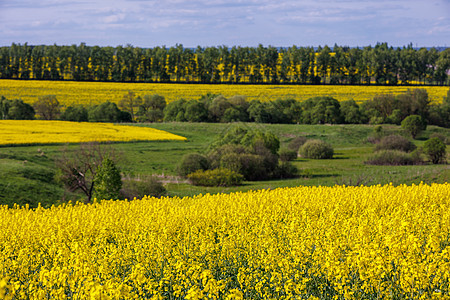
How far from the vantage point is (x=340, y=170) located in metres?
40.7

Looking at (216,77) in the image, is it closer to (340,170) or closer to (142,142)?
(142,142)

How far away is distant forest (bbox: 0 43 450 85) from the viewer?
12606cm

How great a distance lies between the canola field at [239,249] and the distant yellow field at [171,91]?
7810 centimetres

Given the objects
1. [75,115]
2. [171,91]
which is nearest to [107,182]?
[75,115]

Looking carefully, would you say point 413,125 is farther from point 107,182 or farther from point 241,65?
point 241,65

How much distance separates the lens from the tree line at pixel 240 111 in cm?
7356

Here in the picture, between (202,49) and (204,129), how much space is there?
90152mm

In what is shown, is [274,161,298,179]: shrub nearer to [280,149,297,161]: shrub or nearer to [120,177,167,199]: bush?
[280,149,297,161]: shrub

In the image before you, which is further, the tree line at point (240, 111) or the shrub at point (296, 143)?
the tree line at point (240, 111)

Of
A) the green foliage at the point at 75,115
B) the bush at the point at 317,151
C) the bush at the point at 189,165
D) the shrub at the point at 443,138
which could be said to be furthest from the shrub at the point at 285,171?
the green foliage at the point at 75,115

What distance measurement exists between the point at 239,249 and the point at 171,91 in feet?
327

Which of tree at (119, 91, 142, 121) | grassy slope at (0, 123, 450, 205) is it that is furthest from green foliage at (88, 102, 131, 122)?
grassy slope at (0, 123, 450, 205)

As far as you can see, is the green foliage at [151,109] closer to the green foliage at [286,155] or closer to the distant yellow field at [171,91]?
the distant yellow field at [171,91]

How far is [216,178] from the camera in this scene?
119 feet
